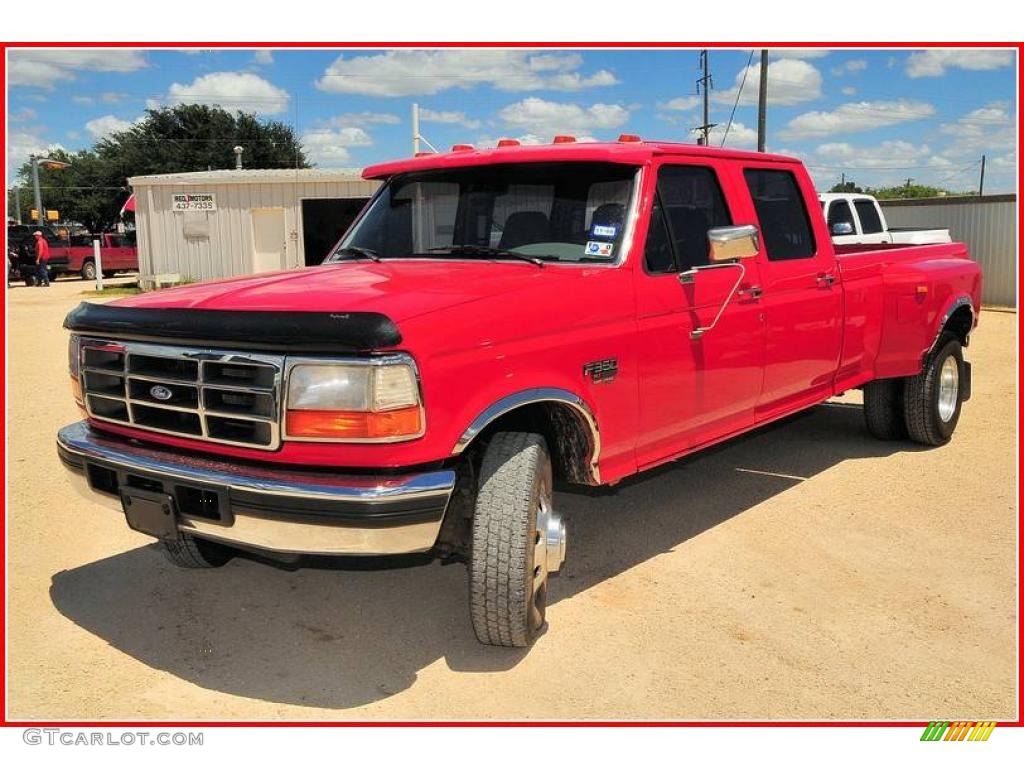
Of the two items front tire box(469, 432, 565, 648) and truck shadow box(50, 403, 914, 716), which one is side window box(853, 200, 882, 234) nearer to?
truck shadow box(50, 403, 914, 716)

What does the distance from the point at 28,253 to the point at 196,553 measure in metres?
27.4

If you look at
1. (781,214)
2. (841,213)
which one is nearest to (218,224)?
(841,213)

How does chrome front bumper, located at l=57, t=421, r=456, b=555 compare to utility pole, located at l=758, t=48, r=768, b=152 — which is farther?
utility pole, located at l=758, t=48, r=768, b=152

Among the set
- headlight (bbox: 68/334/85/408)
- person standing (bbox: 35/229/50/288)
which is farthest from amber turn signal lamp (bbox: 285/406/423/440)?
person standing (bbox: 35/229/50/288)

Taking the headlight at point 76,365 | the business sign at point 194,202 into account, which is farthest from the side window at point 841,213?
the business sign at point 194,202

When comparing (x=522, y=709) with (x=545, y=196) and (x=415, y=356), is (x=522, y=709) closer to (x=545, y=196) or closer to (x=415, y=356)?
(x=415, y=356)

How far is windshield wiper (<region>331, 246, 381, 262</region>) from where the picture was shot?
4.72 m

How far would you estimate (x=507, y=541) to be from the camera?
11.2 feet

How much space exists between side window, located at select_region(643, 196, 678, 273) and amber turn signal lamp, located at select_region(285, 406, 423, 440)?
1638 millimetres

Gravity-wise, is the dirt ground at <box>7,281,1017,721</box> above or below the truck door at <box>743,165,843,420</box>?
below

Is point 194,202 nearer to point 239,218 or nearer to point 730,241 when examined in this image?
point 239,218

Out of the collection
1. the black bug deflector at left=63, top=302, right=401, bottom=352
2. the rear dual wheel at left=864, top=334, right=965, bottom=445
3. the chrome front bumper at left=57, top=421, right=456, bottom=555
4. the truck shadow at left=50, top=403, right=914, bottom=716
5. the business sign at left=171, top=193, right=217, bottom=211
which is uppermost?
the business sign at left=171, top=193, right=217, bottom=211

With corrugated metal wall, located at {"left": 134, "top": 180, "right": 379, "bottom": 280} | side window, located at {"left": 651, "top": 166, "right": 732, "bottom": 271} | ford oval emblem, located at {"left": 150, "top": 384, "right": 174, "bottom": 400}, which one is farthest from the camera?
corrugated metal wall, located at {"left": 134, "top": 180, "right": 379, "bottom": 280}

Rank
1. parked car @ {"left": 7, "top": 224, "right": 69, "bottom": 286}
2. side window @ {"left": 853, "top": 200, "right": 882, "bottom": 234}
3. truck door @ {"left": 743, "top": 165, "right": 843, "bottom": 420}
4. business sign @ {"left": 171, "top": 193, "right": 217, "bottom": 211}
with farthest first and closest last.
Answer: parked car @ {"left": 7, "top": 224, "right": 69, "bottom": 286}, business sign @ {"left": 171, "top": 193, "right": 217, "bottom": 211}, side window @ {"left": 853, "top": 200, "right": 882, "bottom": 234}, truck door @ {"left": 743, "top": 165, "right": 843, "bottom": 420}
